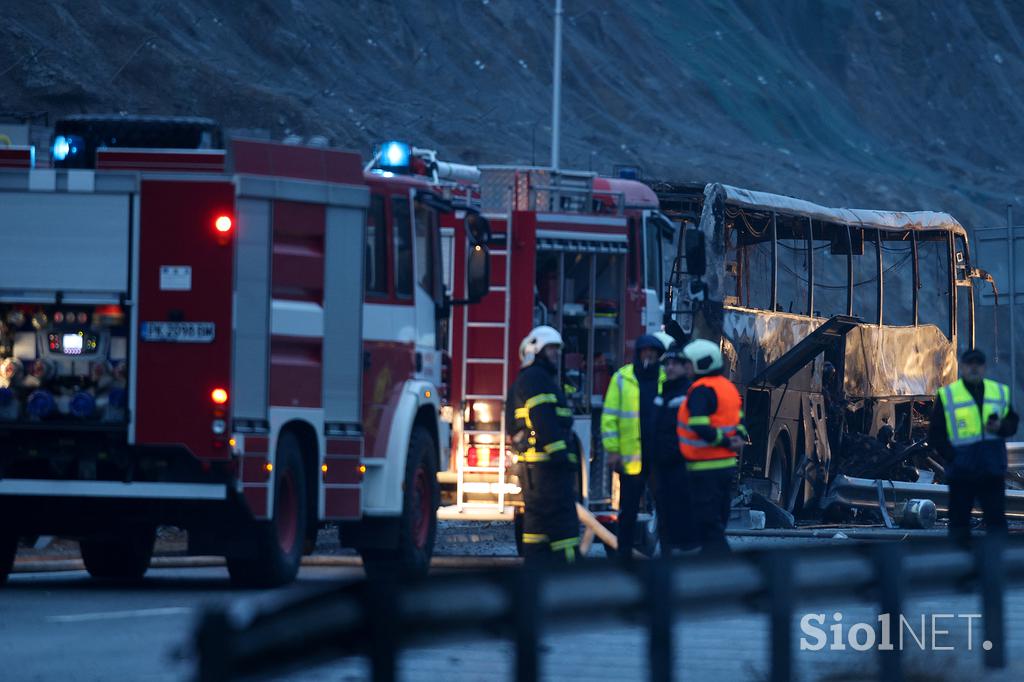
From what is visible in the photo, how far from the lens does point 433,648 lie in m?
4.75

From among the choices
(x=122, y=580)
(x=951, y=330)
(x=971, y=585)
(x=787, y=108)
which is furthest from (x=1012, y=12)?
(x=971, y=585)

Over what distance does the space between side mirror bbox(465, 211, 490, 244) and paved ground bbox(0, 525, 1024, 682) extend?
3050 mm

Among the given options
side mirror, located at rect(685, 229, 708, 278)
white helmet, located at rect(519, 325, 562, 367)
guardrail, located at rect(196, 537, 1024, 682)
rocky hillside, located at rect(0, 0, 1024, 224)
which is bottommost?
guardrail, located at rect(196, 537, 1024, 682)

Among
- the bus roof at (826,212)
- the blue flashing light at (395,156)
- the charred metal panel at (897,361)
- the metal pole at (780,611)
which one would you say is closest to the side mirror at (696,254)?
the blue flashing light at (395,156)

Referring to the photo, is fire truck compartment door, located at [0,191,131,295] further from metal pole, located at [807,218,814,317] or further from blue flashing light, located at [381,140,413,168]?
metal pole, located at [807,218,814,317]

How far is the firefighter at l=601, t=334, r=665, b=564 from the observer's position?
13758 millimetres

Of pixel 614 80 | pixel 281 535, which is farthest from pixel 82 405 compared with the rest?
pixel 614 80

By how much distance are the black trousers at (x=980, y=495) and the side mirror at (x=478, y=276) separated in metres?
3.78

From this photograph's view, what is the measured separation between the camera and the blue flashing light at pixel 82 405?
12305mm

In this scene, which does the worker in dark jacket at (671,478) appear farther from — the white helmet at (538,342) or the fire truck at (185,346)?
the fire truck at (185,346)

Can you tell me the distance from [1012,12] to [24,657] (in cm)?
7654

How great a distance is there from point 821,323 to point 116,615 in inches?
656

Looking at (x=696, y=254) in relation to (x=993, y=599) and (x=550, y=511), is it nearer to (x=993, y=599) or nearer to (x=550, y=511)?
(x=550, y=511)

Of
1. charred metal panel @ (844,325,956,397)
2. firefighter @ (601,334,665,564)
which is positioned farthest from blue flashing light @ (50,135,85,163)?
charred metal panel @ (844,325,956,397)
